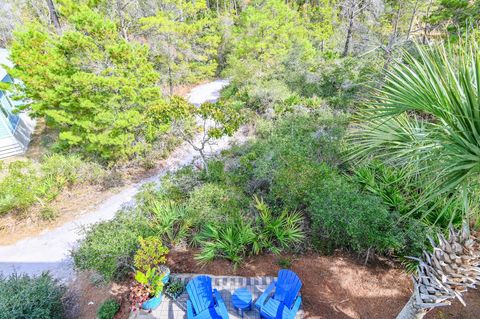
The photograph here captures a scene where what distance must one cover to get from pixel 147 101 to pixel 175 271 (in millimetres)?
6796

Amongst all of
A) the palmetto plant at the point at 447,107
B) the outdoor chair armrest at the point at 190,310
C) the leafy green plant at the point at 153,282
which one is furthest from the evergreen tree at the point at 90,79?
the palmetto plant at the point at 447,107

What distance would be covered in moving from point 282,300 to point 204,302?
56.2 inches

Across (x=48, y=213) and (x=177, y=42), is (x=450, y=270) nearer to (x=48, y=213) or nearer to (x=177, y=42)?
(x=48, y=213)

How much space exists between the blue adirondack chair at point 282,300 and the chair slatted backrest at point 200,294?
35.1 inches

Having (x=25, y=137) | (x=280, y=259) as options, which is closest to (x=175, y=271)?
(x=280, y=259)

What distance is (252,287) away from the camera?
5297mm

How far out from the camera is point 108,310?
5289 mm

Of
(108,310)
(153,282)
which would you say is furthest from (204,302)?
(108,310)

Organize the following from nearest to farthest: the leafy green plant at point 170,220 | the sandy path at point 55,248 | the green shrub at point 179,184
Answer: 1. the leafy green plant at point 170,220
2. the sandy path at point 55,248
3. the green shrub at point 179,184

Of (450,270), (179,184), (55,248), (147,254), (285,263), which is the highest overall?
(450,270)

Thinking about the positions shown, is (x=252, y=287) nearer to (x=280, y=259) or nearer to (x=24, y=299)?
(x=280, y=259)

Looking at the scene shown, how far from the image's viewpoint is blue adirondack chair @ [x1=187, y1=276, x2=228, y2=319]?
4504 millimetres

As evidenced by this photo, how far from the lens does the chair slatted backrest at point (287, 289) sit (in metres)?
4.68

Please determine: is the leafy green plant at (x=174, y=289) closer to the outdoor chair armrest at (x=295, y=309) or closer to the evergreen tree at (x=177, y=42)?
the outdoor chair armrest at (x=295, y=309)
